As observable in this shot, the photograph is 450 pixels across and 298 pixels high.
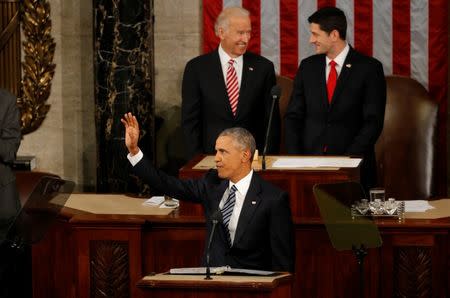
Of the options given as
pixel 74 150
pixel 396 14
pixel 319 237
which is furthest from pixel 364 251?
pixel 74 150

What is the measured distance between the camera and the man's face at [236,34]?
352 inches

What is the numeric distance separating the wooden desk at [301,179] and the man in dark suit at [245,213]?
60cm

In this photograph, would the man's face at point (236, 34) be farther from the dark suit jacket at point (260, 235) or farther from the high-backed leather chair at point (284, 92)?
the dark suit jacket at point (260, 235)

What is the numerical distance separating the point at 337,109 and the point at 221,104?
0.87 m

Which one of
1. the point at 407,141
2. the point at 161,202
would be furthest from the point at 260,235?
the point at 407,141

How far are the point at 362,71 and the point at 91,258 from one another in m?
2.39

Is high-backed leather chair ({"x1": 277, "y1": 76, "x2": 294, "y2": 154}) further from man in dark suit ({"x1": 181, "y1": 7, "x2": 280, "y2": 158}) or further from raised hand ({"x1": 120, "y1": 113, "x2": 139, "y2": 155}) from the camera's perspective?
raised hand ({"x1": 120, "y1": 113, "x2": 139, "y2": 155})

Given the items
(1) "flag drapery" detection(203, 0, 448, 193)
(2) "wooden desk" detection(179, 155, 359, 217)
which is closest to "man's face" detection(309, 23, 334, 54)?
(2) "wooden desk" detection(179, 155, 359, 217)

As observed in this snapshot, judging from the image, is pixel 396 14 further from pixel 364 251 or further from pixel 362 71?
pixel 364 251

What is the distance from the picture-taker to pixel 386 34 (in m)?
10.8

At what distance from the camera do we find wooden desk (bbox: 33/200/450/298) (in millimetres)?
7625

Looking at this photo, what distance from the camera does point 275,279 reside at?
6.18 metres

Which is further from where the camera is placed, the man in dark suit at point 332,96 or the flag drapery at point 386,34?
the flag drapery at point 386,34

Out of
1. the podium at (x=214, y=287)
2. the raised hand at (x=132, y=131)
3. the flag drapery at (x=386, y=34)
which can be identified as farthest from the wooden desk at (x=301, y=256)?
Answer: the flag drapery at (x=386, y=34)
